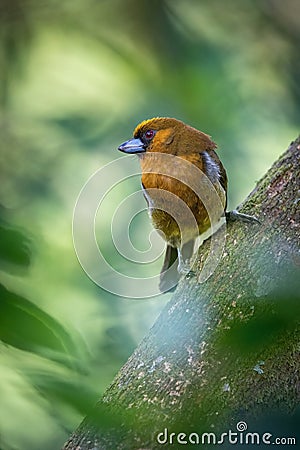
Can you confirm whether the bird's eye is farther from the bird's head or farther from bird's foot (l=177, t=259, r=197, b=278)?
bird's foot (l=177, t=259, r=197, b=278)

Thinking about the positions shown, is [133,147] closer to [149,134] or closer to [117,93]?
[149,134]

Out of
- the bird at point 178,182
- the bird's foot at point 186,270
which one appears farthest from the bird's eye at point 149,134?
Result: the bird's foot at point 186,270

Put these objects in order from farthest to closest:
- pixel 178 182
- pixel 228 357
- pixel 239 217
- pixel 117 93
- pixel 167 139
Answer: pixel 117 93 < pixel 167 139 < pixel 178 182 < pixel 239 217 < pixel 228 357

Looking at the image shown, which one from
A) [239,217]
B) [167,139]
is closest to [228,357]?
[239,217]

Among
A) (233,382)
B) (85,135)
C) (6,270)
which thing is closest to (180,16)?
(85,135)

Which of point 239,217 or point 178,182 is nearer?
point 239,217

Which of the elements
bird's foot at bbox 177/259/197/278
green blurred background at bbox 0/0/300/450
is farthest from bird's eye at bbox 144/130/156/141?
bird's foot at bbox 177/259/197/278

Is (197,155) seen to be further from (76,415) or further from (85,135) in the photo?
(76,415)
